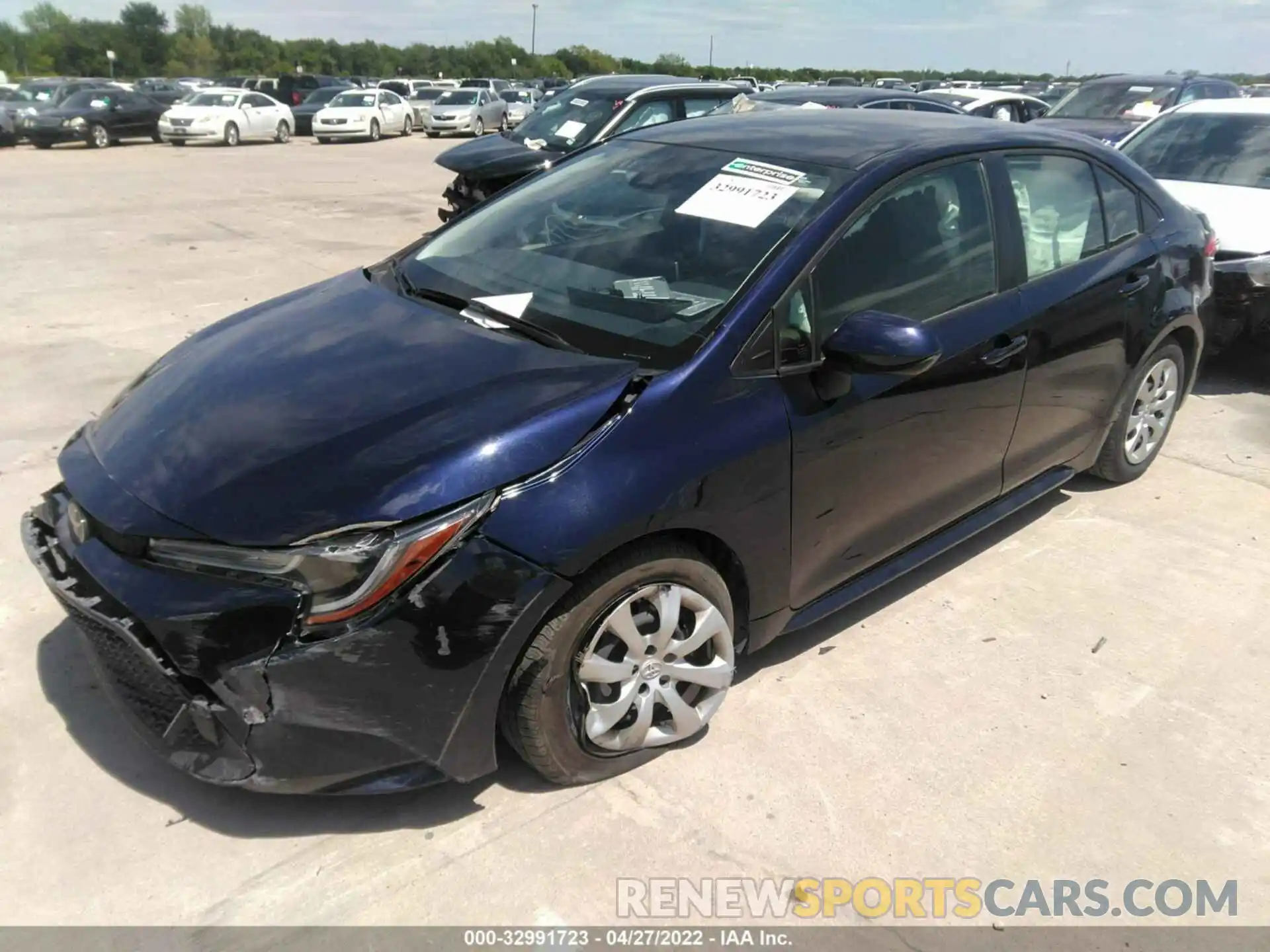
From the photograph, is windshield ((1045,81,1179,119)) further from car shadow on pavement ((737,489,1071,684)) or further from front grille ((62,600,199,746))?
front grille ((62,600,199,746))

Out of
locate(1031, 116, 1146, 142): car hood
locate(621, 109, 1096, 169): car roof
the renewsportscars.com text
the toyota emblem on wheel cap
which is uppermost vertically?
locate(1031, 116, 1146, 142): car hood

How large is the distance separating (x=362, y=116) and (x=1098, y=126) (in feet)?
69.4

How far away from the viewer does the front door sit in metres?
2.95

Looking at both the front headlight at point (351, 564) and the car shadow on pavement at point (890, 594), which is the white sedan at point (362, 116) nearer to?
the car shadow on pavement at point (890, 594)

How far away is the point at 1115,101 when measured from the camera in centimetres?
1218

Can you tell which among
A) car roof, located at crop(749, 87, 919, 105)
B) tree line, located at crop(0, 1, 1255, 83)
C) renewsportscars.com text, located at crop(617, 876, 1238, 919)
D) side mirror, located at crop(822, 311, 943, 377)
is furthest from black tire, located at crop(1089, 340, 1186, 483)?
tree line, located at crop(0, 1, 1255, 83)

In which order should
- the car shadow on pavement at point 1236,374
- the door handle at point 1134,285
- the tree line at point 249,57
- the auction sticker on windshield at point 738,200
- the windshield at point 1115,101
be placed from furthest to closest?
1. the tree line at point 249,57
2. the windshield at point 1115,101
3. the car shadow on pavement at point 1236,374
4. the door handle at point 1134,285
5. the auction sticker on windshield at point 738,200

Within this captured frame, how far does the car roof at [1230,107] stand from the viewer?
24.2ft

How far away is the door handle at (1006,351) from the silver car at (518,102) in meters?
26.2

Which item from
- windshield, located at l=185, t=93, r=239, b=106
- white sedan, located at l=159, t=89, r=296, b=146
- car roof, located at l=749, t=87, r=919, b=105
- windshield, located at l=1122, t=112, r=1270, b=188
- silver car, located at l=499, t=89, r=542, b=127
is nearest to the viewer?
windshield, located at l=1122, t=112, r=1270, b=188

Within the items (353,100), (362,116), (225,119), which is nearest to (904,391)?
(225,119)

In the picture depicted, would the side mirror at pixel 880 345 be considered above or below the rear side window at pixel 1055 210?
below

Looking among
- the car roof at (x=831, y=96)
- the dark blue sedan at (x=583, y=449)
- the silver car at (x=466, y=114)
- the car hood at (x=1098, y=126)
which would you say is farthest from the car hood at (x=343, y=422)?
the silver car at (x=466, y=114)

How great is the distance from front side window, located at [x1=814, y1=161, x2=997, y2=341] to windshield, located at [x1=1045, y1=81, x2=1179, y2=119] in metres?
10.0
